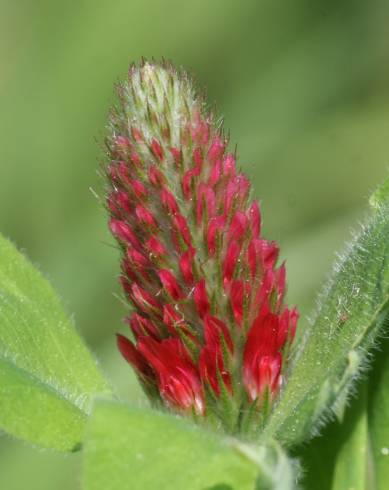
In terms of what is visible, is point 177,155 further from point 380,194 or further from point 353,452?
point 353,452

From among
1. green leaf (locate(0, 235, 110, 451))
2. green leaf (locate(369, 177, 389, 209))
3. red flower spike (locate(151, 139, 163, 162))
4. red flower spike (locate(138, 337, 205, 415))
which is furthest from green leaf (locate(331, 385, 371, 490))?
red flower spike (locate(151, 139, 163, 162))

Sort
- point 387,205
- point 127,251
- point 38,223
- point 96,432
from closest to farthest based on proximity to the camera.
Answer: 1. point 96,432
2. point 387,205
3. point 127,251
4. point 38,223

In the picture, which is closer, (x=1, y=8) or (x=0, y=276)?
(x=0, y=276)

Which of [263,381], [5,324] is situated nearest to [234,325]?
[263,381]

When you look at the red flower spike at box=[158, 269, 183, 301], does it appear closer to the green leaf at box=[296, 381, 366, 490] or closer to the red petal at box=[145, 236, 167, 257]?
the red petal at box=[145, 236, 167, 257]

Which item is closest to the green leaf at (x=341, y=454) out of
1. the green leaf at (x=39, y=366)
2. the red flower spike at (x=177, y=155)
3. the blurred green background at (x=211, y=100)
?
the green leaf at (x=39, y=366)

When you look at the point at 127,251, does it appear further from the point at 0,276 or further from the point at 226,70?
the point at 226,70

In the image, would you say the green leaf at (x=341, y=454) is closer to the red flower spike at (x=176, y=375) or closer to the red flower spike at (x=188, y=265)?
the red flower spike at (x=176, y=375)
